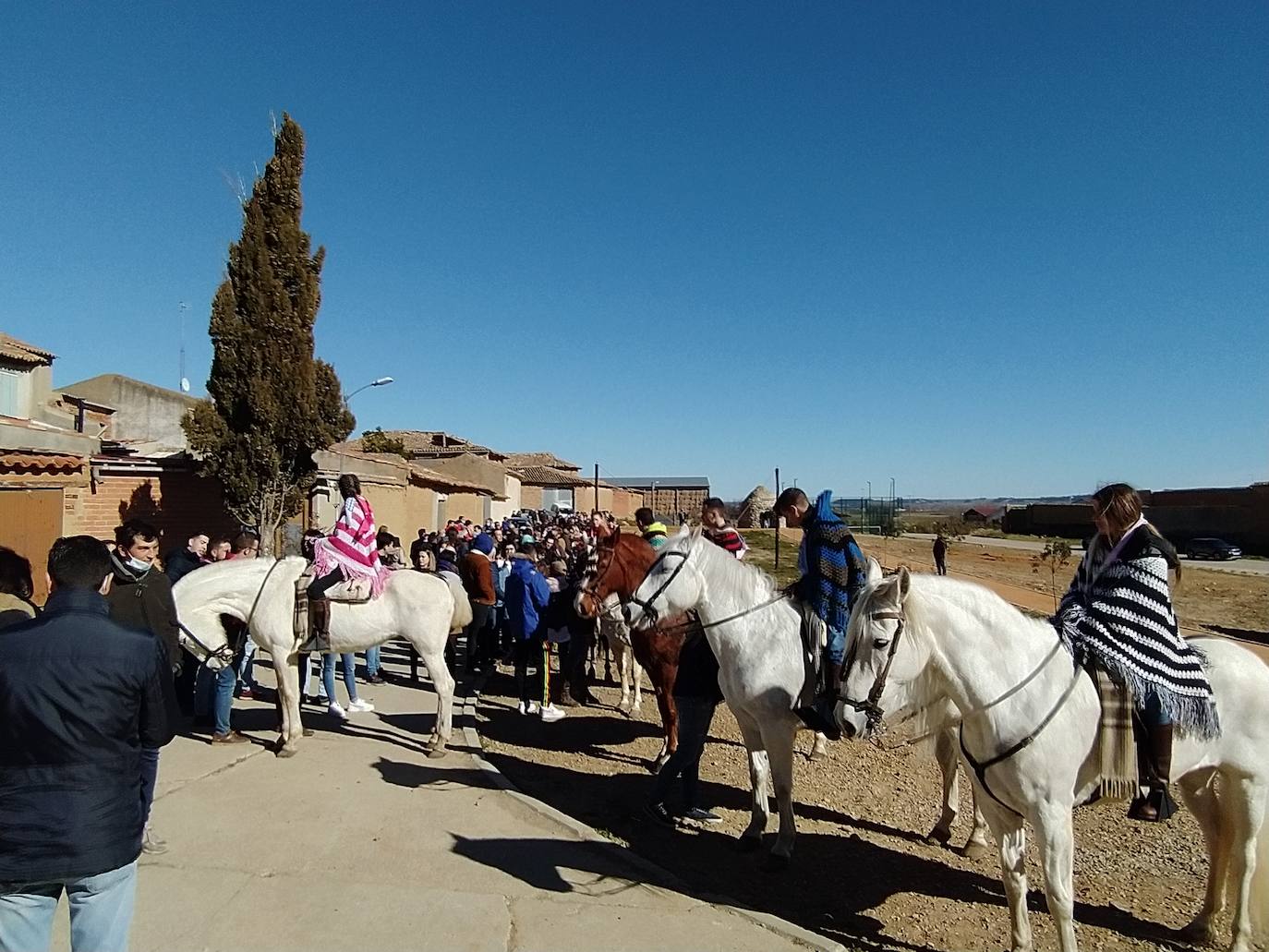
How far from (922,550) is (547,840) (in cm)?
3440

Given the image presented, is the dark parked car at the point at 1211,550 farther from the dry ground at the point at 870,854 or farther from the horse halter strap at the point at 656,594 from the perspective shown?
the horse halter strap at the point at 656,594

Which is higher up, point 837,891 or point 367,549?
point 367,549

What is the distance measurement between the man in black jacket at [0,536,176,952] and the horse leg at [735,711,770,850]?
3464 millimetres

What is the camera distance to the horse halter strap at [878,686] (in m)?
3.33

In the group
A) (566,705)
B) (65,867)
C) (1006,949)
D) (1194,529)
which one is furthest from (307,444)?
(1194,529)

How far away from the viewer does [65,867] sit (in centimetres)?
233

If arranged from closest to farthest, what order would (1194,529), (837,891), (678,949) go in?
(678,949)
(837,891)
(1194,529)

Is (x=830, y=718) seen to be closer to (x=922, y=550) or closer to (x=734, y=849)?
(x=734, y=849)

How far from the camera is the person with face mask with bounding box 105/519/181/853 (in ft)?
14.4

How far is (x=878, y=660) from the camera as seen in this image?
11.0 feet

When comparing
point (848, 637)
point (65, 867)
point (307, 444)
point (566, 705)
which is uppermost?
point (307, 444)

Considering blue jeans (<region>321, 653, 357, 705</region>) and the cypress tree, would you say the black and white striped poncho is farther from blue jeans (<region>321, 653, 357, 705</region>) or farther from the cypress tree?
the cypress tree

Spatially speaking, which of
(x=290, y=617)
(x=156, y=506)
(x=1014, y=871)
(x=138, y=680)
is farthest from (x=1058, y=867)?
(x=156, y=506)

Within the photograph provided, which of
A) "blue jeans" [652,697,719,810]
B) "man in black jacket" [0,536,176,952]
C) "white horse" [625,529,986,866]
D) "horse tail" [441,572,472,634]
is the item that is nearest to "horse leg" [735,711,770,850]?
"white horse" [625,529,986,866]
